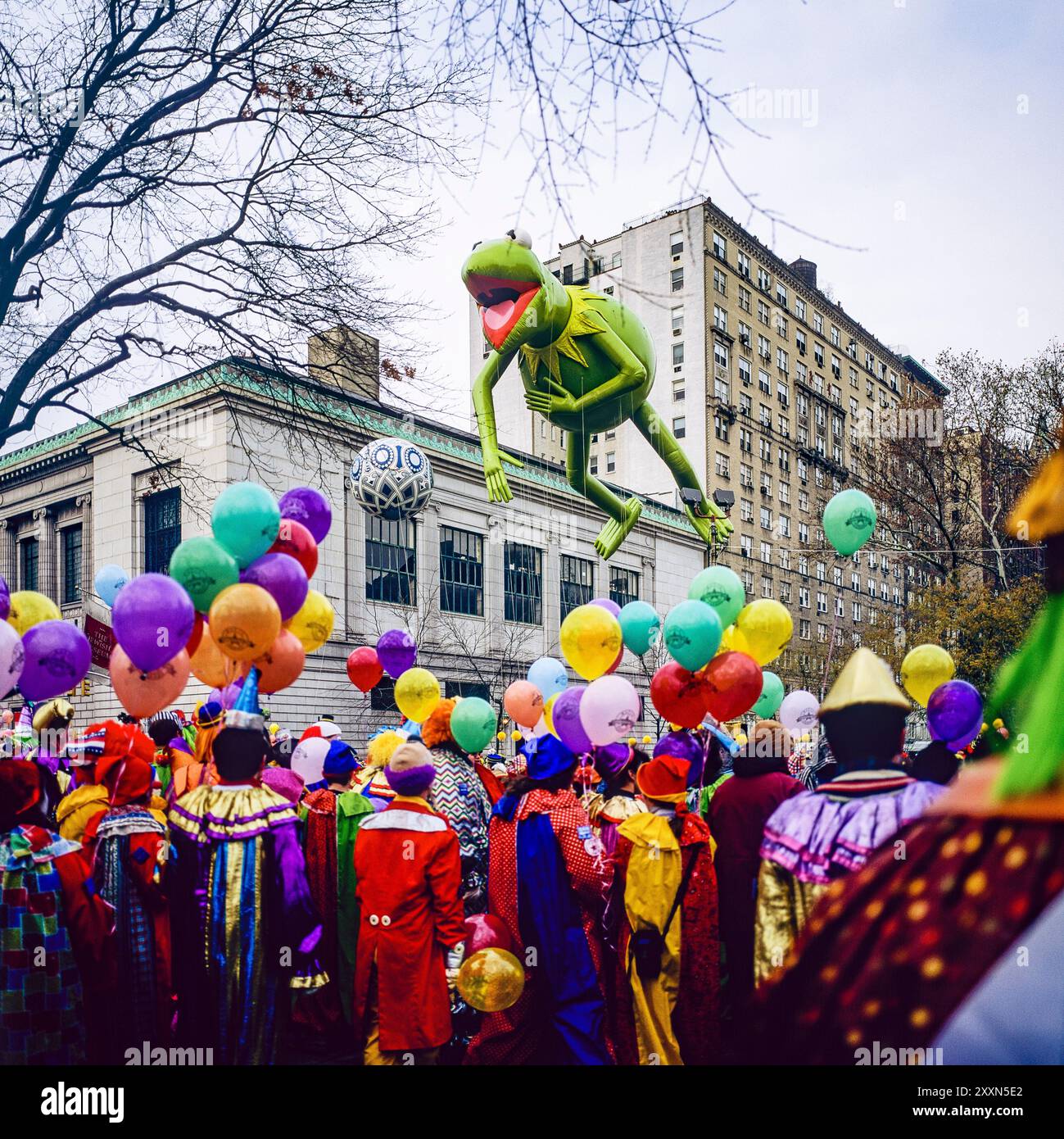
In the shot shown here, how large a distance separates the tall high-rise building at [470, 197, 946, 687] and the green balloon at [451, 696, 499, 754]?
10.6 metres

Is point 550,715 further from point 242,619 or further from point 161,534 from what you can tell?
point 161,534

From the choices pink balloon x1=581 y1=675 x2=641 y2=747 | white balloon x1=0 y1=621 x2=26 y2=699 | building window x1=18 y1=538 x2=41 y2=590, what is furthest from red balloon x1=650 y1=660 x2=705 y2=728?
building window x1=18 y1=538 x2=41 y2=590

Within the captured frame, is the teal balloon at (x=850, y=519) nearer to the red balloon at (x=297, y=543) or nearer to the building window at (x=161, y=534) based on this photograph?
the red balloon at (x=297, y=543)

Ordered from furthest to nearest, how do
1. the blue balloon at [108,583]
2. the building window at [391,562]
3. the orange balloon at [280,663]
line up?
the building window at [391,562], the blue balloon at [108,583], the orange balloon at [280,663]

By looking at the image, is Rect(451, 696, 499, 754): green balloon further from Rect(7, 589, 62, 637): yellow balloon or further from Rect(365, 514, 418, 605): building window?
Rect(365, 514, 418, 605): building window

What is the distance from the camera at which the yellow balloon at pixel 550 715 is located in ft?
20.7

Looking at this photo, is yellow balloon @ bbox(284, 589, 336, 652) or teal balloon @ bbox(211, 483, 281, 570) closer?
teal balloon @ bbox(211, 483, 281, 570)

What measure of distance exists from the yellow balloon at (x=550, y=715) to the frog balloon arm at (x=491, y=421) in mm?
1347

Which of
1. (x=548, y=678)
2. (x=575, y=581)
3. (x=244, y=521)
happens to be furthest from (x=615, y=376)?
(x=575, y=581)

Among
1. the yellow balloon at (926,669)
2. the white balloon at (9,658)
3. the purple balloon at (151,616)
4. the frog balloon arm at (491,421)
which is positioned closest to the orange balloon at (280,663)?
the purple balloon at (151,616)

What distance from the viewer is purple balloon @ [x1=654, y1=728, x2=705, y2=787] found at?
5520 millimetres

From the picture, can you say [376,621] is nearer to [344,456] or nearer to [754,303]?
[344,456]
